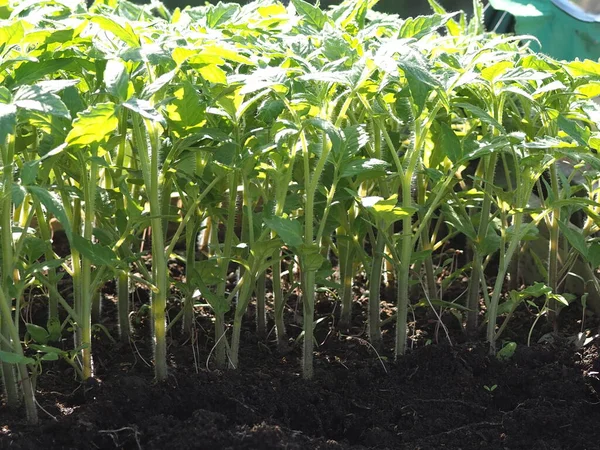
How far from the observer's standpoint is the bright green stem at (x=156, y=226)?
5.55ft

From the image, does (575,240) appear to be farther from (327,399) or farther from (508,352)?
(327,399)

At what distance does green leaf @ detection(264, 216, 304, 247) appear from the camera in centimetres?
169

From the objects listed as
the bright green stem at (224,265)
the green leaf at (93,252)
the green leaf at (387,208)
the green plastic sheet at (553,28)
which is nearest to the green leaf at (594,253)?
the green leaf at (387,208)

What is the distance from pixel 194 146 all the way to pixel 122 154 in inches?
7.8

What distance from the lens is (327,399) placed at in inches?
74.5

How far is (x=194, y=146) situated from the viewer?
1.88 m

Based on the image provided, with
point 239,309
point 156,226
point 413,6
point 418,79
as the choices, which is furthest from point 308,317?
point 413,6

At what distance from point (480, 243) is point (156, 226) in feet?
2.75

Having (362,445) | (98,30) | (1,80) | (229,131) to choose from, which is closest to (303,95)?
(229,131)

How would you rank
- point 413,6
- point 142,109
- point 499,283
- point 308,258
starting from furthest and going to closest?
point 413,6
point 499,283
point 308,258
point 142,109

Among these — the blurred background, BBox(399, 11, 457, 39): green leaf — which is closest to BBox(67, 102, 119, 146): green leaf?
BBox(399, 11, 457, 39): green leaf

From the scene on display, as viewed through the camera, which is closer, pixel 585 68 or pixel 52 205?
pixel 52 205

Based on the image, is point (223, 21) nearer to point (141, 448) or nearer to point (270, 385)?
point (270, 385)

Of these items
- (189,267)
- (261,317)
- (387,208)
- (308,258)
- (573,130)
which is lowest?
(261,317)
